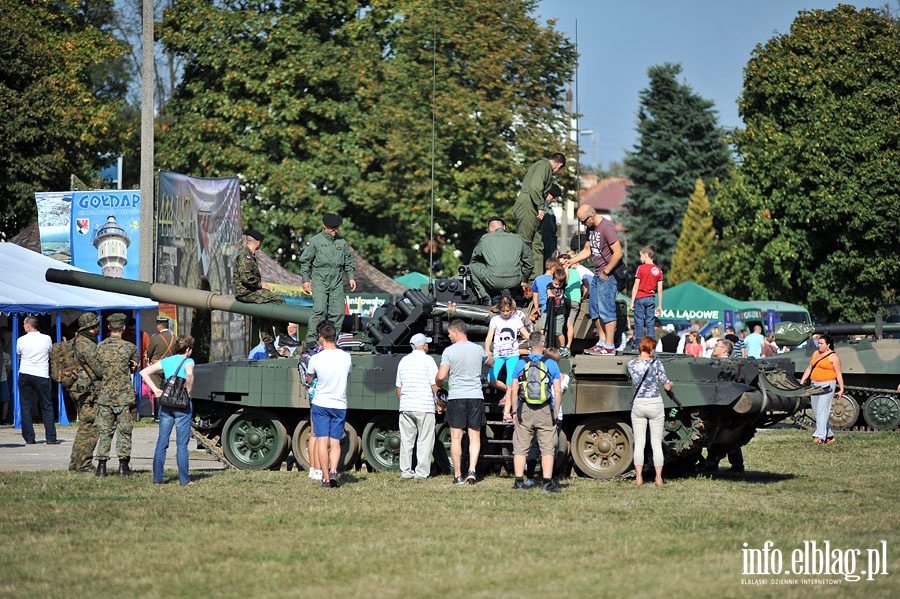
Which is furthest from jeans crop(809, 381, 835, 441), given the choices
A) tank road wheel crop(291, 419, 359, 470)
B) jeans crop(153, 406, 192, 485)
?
jeans crop(153, 406, 192, 485)

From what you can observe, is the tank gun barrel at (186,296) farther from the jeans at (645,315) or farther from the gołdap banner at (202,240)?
the gołdap banner at (202,240)

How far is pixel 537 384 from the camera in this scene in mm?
14219

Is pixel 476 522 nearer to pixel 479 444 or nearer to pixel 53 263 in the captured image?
pixel 479 444

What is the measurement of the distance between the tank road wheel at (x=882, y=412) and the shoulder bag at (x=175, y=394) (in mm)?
14744

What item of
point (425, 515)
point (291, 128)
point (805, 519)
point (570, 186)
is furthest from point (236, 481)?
point (570, 186)

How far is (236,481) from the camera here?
15.1 meters

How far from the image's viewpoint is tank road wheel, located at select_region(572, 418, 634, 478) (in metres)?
15.7

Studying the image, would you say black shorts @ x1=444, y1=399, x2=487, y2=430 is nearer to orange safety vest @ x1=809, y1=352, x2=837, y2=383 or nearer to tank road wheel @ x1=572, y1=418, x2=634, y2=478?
tank road wheel @ x1=572, y1=418, x2=634, y2=478

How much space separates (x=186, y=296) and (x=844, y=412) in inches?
527

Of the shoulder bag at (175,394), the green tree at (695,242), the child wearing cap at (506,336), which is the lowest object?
the shoulder bag at (175,394)

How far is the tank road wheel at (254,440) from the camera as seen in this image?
1684 cm

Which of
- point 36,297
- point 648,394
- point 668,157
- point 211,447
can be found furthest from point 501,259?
point 668,157

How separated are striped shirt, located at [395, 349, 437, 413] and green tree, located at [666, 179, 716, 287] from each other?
48166 mm

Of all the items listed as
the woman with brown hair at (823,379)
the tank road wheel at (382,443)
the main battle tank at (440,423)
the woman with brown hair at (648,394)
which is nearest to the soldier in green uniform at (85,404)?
the main battle tank at (440,423)
